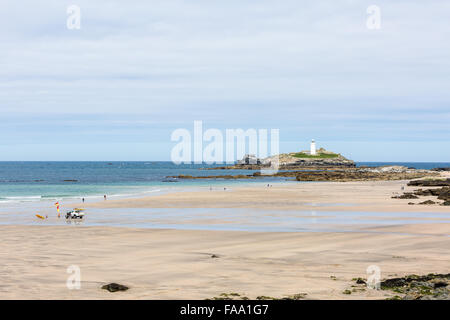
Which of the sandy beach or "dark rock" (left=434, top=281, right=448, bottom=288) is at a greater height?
"dark rock" (left=434, top=281, right=448, bottom=288)

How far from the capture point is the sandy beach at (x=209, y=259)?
48.9 feet

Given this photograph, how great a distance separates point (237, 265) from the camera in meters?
18.8

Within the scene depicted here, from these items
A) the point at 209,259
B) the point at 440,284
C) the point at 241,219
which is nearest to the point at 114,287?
the point at 209,259

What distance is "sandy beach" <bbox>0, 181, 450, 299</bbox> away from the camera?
1490 cm

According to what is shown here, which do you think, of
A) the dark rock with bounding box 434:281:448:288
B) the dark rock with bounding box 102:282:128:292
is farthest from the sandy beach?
the dark rock with bounding box 434:281:448:288

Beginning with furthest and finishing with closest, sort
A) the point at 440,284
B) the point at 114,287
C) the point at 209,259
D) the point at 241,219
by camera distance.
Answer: the point at 241,219, the point at 209,259, the point at 114,287, the point at 440,284

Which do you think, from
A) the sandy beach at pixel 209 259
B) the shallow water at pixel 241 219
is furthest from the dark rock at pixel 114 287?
the shallow water at pixel 241 219

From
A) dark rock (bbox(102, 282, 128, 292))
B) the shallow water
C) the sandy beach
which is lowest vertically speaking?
the shallow water

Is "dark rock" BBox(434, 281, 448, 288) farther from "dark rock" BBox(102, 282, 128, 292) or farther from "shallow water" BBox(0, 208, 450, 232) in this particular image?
"shallow water" BBox(0, 208, 450, 232)

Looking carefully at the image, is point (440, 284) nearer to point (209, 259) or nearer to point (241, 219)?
point (209, 259)

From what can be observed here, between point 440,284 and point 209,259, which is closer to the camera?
point 440,284

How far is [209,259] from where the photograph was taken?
2005 cm
